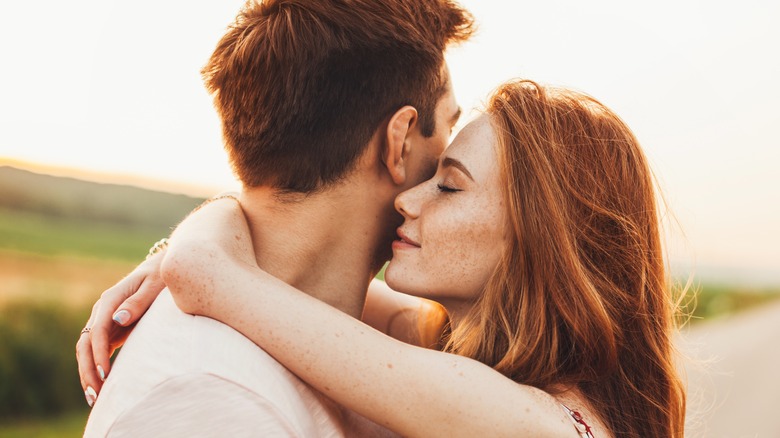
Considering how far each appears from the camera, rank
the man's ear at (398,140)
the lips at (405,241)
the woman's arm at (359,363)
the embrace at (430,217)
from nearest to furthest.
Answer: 1. the woman's arm at (359,363)
2. the embrace at (430,217)
3. the man's ear at (398,140)
4. the lips at (405,241)

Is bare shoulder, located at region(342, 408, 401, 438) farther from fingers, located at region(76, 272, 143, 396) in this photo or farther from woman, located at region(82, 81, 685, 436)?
fingers, located at region(76, 272, 143, 396)

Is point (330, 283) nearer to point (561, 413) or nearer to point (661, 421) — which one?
point (561, 413)

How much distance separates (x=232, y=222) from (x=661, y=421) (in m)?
1.58

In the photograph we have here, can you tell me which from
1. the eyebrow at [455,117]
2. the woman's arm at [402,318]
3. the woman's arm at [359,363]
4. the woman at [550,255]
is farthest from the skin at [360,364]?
the woman's arm at [402,318]

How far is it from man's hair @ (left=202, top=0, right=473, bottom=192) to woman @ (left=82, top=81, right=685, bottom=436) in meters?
0.24

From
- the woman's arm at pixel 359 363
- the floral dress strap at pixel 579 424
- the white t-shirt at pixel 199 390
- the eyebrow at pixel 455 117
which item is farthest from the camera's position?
the eyebrow at pixel 455 117

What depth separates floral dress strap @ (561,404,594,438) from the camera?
2.09 metres

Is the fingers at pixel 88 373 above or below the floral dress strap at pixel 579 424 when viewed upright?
below

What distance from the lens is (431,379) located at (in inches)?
77.0

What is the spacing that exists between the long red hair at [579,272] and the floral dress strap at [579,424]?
0.16 meters

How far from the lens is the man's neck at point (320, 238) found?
2.41 m

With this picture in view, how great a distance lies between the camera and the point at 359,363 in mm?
1965

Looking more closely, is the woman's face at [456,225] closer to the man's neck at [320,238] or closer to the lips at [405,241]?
the lips at [405,241]

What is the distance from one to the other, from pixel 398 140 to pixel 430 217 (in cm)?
27
